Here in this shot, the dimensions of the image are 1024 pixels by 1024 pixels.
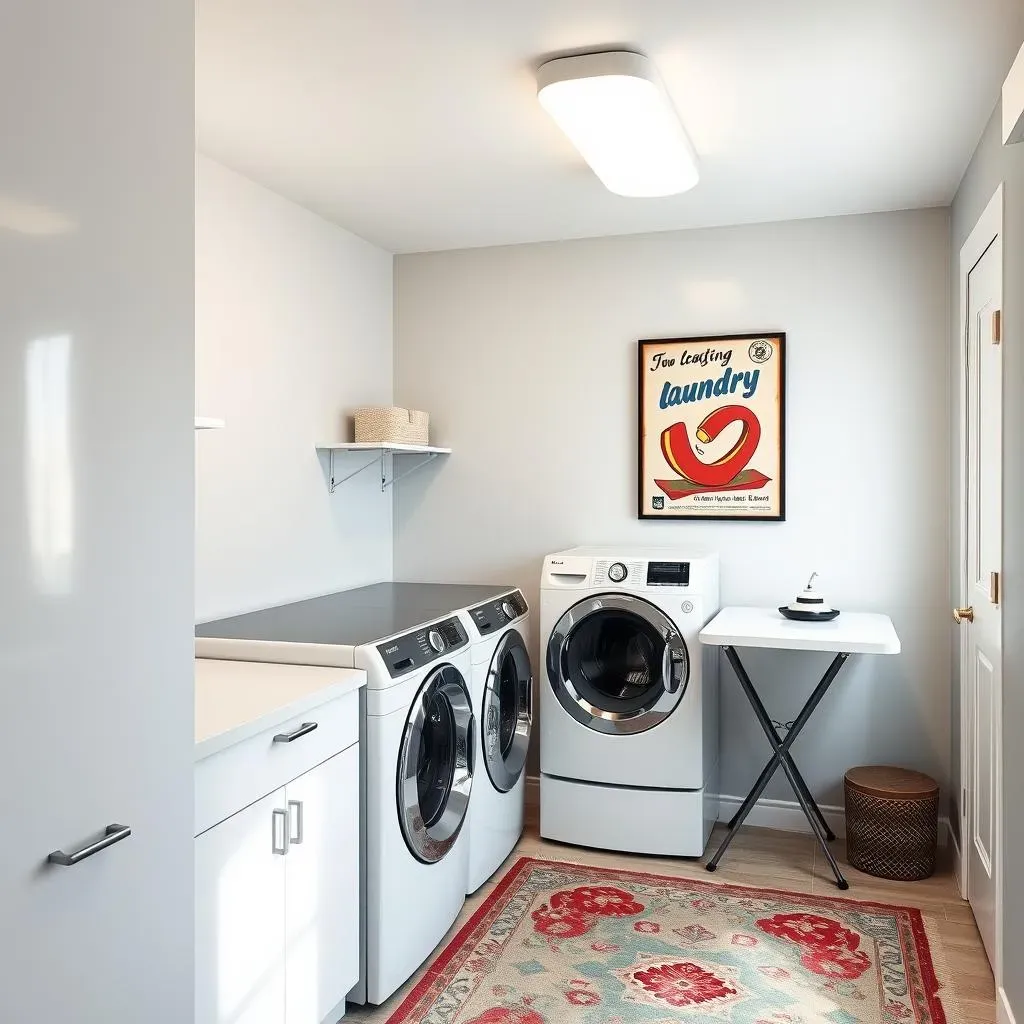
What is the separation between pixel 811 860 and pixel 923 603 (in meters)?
1.05

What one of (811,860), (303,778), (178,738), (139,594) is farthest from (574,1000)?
(139,594)

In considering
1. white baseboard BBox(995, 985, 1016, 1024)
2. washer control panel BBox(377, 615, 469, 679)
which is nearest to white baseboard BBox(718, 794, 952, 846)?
white baseboard BBox(995, 985, 1016, 1024)

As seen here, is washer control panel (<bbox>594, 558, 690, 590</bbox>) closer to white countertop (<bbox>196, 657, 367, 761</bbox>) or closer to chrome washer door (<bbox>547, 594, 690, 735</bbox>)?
chrome washer door (<bbox>547, 594, 690, 735</bbox>)

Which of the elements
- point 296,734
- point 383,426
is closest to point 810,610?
point 383,426

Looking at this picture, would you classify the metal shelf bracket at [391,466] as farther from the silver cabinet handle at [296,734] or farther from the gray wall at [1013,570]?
the gray wall at [1013,570]

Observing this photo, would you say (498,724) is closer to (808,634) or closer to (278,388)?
(808,634)

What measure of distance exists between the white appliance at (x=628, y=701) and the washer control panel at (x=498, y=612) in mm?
127

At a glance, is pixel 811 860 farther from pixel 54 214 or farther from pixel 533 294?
pixel 54 214

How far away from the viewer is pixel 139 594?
1.42m

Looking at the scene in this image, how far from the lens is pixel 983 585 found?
110 inches

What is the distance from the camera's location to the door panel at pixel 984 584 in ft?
8.41

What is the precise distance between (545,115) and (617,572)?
1.59m

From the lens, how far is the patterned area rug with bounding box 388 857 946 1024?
248 cm

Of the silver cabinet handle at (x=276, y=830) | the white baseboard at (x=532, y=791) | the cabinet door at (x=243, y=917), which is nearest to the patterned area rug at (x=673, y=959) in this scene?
the cabinet door at (x=243, y=917)
